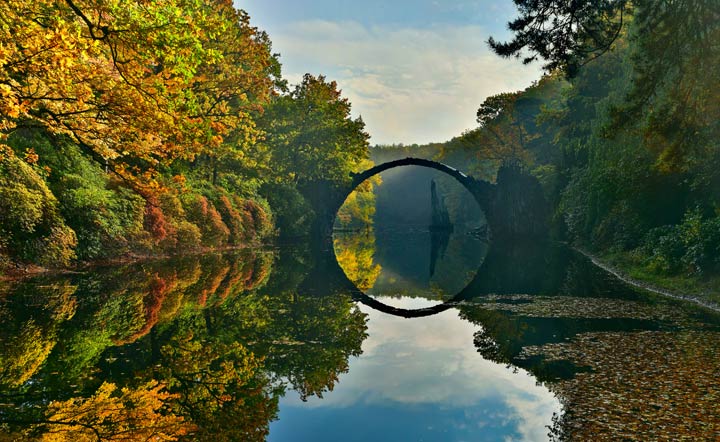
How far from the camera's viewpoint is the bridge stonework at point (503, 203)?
50000mm

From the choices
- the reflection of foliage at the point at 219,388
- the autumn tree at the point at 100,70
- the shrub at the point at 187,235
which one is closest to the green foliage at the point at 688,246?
the reflection of foliage at the point at 219,388

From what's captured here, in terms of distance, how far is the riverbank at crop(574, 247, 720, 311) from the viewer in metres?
13.8

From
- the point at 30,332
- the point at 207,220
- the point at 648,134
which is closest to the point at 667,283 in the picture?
A: the point at 648,134

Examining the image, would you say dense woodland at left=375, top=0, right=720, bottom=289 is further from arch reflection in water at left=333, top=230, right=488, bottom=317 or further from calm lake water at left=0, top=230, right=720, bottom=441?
arch reflection in water at left=333, top=230, right=488, bottom=317

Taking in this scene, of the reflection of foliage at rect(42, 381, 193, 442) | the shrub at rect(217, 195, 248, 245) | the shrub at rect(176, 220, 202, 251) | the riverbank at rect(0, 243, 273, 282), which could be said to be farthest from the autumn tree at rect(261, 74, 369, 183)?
the reflection of foliage at rect(42, 381, 193, 442)

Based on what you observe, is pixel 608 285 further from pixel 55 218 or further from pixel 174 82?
pixel 55 218

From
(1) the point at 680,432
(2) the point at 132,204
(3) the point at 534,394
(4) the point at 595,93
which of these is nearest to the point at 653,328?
(3) the point at 534,394

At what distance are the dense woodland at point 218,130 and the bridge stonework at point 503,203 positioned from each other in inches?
191

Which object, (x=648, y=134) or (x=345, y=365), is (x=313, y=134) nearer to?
(x=648, y=134)

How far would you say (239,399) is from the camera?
673cm

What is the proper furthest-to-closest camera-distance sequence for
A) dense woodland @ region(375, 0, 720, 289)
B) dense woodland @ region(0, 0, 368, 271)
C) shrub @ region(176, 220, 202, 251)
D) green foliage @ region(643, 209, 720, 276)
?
shrub @ region(176, 220, 202, 251), green foliage @ region(643, 209, 720, 276), dense woodland @ region(375, 0, 720, 289), dense woodland @ region(0, 0, 368, 271)

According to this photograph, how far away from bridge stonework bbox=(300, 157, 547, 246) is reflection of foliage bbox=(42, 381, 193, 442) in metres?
42.6

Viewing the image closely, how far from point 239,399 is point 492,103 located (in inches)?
2245

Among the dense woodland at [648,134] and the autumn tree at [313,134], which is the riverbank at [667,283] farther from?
the autumn tree at [313,134]
